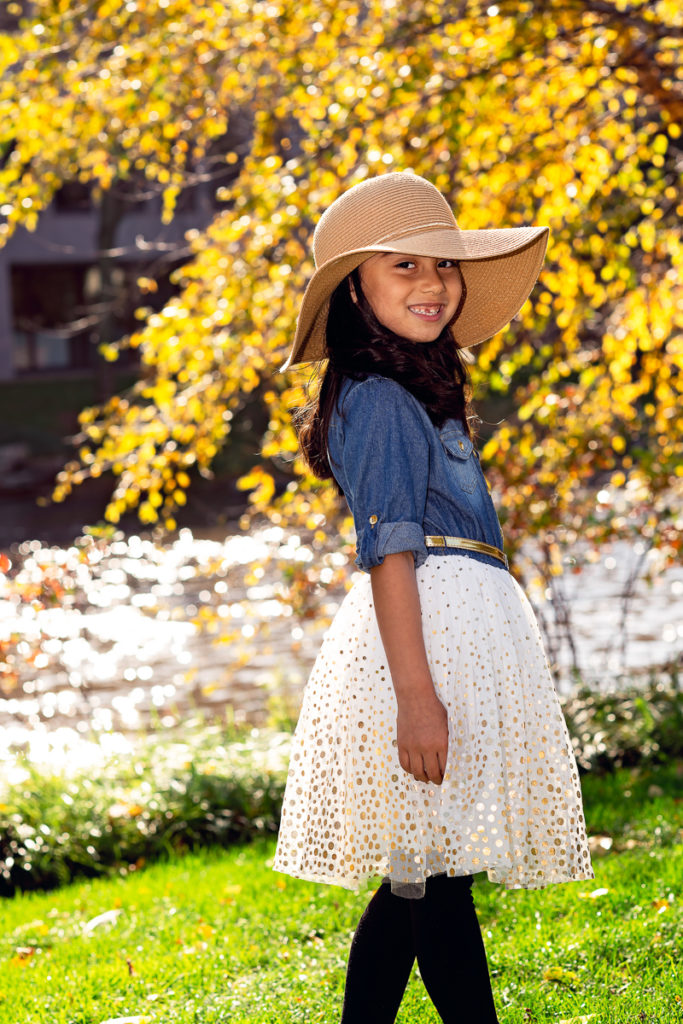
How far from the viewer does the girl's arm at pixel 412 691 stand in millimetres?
2180

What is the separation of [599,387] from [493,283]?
136 inches

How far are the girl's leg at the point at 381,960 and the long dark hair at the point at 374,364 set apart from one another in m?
0.89

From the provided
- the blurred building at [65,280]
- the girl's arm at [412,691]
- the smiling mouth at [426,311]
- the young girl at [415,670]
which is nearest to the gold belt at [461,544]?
the young girl at [415,670]

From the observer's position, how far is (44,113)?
17.2 ft

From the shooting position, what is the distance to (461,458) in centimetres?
243

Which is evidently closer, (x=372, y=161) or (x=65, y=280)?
(x=372, y=161)

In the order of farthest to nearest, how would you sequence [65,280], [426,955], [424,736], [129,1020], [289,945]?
[65,280]
[289,945]
[129,1020]
[426,955]
[424,736]

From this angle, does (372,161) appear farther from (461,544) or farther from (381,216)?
(461,544)

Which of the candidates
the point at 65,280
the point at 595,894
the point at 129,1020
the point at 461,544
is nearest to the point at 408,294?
the point at 461,544

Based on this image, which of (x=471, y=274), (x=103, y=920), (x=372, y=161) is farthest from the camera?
(x=372, y=161)

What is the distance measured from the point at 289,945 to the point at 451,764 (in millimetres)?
1524

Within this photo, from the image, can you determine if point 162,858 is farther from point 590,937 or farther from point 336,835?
point 336,835

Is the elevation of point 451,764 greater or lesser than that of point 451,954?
greater

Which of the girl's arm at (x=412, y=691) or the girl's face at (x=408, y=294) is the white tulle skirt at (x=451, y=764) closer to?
the girl's arm at (x=412, y=691)
